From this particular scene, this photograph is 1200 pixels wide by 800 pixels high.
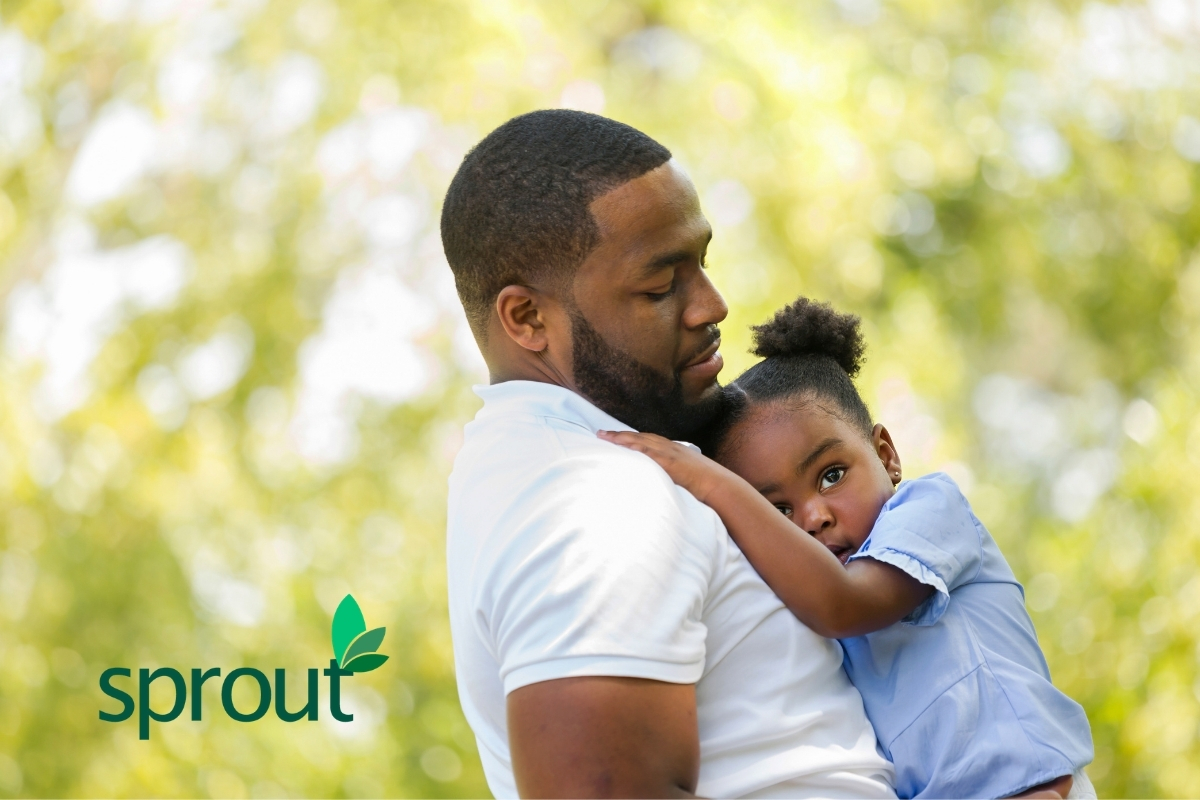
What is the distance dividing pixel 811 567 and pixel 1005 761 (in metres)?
0.36

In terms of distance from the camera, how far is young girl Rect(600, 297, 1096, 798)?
1572mm

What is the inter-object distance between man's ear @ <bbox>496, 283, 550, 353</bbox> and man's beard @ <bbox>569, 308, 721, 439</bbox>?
0.19 ft

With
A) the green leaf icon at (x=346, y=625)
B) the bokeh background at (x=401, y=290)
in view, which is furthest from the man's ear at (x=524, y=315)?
the green leaf icon at (x=346, y=625)

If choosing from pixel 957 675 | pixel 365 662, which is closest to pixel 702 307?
pixel 957 675

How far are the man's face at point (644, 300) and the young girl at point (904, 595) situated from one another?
10 cm

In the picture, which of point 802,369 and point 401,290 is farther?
point 401,290

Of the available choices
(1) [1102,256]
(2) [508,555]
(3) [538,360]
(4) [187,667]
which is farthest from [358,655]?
(1) [1102,256]

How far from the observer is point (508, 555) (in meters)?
1.36

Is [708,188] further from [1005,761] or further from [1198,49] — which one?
[1005,761]

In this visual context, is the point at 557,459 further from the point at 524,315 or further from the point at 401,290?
the point at 401,290

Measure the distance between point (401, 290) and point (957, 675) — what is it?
4.25 metres

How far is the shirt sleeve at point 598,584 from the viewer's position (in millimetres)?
1267

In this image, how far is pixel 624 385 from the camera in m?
1.72

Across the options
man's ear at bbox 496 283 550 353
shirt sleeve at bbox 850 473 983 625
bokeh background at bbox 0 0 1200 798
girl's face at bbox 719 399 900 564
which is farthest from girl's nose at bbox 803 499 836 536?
bokeh background at bbox 0 0 1200 798
